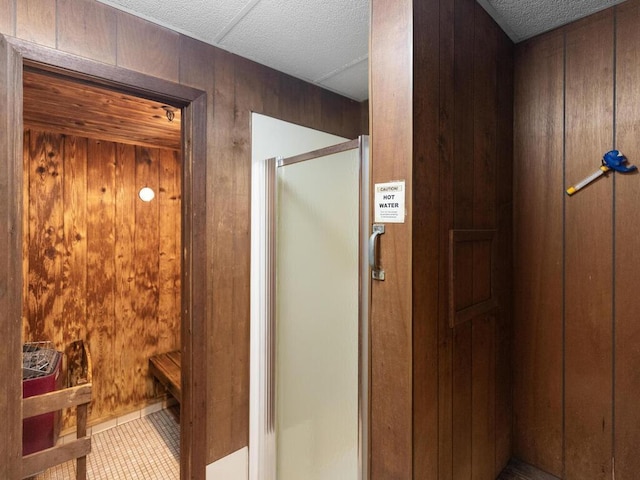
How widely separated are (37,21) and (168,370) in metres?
2.27

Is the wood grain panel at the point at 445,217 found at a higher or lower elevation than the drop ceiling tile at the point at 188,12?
lower

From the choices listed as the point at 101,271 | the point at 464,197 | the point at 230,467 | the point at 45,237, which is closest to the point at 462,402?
the point at 464,197

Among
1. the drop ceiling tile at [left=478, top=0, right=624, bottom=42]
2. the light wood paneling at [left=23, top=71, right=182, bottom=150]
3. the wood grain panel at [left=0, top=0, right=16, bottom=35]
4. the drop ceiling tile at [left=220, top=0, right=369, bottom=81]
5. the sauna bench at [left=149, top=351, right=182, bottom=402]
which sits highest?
the drop ceiling tile at [left=220, top=0, right=369, bottom=81]

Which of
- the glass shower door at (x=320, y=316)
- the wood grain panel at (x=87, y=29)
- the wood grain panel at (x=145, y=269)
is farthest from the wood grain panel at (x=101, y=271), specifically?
the glass shower door at (x=320, y=316)

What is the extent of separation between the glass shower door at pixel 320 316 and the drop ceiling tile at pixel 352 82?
67cm

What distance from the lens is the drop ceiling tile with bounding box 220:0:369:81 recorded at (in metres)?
1.31

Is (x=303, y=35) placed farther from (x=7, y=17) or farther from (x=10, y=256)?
(x=10, y=256)

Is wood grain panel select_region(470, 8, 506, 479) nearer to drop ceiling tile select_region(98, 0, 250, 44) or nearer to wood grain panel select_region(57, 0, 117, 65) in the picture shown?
drop ceiling tile select_region(98, 0, 250, 44)

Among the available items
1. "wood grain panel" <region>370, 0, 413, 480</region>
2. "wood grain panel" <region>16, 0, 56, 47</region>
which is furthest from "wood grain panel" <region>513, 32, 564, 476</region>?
"wood grain panel" <region>16, 0, 56, 47</region>

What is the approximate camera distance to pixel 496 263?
1.40 meters

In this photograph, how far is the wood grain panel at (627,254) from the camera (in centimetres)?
124

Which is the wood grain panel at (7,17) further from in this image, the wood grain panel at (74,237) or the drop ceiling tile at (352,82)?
the wood grain panel at (74,237)

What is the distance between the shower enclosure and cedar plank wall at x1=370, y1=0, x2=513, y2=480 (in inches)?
5.7

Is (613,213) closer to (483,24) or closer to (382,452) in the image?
(483,24)
